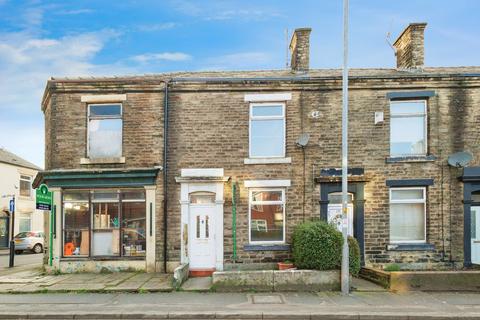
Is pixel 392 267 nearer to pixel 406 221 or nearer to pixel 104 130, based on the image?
pixel 406 221

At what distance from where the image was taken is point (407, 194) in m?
12.9

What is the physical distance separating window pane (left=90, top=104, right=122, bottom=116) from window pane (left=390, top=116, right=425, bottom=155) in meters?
9.44

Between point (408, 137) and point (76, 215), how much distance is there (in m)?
11.7

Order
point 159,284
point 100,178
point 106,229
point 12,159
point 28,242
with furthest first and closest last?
point 12,159, point 28,242, point 106,229, point 100,178, point 159,284

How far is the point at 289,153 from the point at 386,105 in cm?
364

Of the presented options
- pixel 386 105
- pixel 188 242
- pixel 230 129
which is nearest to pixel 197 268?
pixel 188 242

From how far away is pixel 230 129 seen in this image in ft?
42.6

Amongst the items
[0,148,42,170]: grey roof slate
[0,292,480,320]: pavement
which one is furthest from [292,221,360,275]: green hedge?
[0,148,42,170]: grey roof slate

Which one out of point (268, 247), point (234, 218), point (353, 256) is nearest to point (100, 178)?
point (234, 218)

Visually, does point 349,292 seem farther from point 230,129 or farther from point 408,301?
point 230,129

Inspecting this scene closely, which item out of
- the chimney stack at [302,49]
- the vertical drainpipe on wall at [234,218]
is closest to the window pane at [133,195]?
the vertical drainpipe on wall at [234,218]

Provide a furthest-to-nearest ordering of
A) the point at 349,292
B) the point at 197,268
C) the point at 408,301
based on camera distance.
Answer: the point at 197,268 → the point at 349,292 → the point at 408,301

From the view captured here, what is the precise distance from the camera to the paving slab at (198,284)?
10352 mm

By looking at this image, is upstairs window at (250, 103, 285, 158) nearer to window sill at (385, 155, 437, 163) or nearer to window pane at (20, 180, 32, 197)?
window sill at (385, 155, 437, 163)
